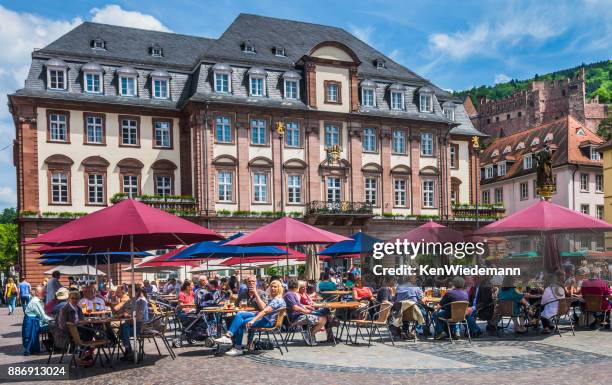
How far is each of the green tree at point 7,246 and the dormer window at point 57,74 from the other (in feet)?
178

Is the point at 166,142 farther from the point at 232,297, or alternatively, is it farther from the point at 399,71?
the point at 232,297

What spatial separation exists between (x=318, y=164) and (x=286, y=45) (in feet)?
29.9

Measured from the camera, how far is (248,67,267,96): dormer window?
145ft

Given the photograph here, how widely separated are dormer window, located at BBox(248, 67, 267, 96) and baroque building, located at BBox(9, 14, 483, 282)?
0.07 m

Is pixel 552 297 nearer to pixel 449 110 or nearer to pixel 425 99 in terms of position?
pixel 425 99

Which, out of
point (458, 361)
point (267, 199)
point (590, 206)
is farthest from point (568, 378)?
point (590, 206)

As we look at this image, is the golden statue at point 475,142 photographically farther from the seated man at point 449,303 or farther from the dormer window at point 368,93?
the seated man at point 449,303

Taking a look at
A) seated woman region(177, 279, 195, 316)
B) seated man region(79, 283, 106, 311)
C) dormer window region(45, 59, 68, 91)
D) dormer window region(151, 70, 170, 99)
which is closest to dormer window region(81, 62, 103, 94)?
dormer window region(45, 59, 68, 91)

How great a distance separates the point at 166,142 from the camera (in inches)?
1735

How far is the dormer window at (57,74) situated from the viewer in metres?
40.9

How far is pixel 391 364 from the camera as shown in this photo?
11758 mm

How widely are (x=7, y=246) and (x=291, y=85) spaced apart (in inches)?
2424

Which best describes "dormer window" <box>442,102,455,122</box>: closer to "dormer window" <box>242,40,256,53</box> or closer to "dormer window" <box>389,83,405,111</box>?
"dormer window" <box>389,83,405,111</box>

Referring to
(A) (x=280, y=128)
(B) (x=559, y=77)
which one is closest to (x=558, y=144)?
(A) (x=280, y=128)
